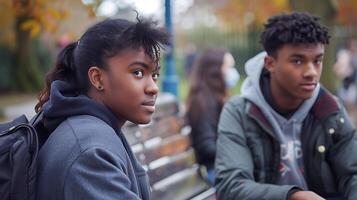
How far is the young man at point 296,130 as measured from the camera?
292 cm

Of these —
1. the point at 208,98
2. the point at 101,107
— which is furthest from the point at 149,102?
the point at 208,98

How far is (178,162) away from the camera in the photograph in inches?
177

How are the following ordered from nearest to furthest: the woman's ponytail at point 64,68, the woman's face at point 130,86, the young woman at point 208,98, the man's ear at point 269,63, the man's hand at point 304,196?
the woman's face at point 130,86, the woman's ponytail at point 64,68, the man's hand at point 304,196, the man's ear at point 269,63, the young woman at point 208,98

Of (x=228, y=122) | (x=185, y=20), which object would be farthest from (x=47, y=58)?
(x=228, y=122)

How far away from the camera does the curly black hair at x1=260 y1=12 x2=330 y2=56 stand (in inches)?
115

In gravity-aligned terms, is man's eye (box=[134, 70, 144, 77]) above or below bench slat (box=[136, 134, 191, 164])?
above

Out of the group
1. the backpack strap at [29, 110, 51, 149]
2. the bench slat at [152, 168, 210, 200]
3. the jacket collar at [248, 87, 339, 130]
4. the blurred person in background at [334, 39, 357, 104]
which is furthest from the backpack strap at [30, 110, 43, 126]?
the blurred person in background at [334, 39, 357, 104]

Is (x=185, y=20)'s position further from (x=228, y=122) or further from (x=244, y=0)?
(x=228, y=122)

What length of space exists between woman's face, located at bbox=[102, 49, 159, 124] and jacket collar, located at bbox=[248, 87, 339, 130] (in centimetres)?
103

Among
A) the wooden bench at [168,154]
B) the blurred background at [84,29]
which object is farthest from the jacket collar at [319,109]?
the blurred background at [84,29]

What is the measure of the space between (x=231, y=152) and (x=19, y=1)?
11.5 feet

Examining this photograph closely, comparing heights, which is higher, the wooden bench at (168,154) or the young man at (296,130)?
the young man at (296,130)

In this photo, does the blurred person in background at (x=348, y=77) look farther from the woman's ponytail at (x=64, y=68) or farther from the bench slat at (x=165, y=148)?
the woman's ponytail at (x=64, y=68)

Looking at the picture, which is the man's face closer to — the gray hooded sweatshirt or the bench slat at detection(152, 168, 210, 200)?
the gray hooded sweatshirt
